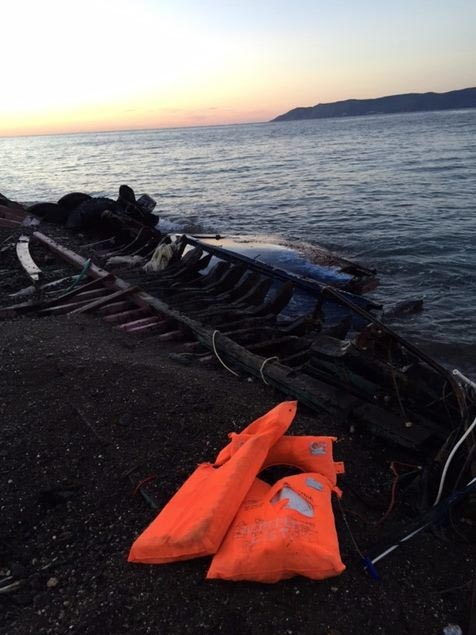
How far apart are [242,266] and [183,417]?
6.14 metres

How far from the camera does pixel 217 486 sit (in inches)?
131

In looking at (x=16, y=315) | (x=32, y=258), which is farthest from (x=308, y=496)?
(x=32, y=258)

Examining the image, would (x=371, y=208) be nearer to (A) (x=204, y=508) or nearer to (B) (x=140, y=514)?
(B) (x=140, y=514)

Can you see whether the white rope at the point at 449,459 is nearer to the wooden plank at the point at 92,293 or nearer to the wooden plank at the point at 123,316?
the wooden plank at the point at 123,316

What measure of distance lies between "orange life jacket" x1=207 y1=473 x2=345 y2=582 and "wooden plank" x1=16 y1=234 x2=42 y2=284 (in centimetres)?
810

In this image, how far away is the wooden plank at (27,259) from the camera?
10.3 meters

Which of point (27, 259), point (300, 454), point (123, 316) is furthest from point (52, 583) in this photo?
point (27, 259)

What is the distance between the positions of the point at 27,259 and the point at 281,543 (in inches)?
426

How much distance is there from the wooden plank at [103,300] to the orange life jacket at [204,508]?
17.1 feet

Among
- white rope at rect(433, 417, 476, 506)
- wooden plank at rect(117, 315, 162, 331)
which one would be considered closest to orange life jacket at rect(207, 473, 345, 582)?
white rope at rect(433, 417, 476, 506)

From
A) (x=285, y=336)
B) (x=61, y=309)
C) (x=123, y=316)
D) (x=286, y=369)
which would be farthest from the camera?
(x=61, y=309)

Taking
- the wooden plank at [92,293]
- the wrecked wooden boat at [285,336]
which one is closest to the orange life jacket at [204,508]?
the wrecked wooden boat at [285,336]

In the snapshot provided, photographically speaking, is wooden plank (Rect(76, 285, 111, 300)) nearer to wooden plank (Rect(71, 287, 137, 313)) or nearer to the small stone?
wooden plank (Rect(71, 287, 137, 313))

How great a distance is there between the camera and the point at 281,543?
110 inches
